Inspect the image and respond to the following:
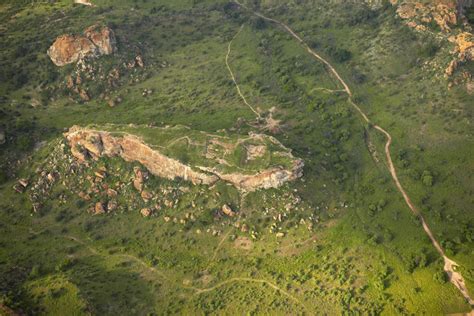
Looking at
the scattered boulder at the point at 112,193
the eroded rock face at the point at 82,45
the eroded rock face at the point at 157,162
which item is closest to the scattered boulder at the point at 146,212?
the eroded rock face at the point at 157,162

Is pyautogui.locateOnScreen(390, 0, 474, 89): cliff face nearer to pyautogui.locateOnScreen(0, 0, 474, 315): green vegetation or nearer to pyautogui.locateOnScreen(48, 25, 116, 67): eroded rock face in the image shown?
pyautogui.locateOnScreen(0, 0, 474, 315): green vegetation

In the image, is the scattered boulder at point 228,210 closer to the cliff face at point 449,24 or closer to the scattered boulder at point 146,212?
the scattered boulder at point 146,212

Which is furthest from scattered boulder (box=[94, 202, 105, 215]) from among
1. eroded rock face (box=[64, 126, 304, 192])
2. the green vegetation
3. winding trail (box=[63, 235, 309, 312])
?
eroded rock face (box=[64, 126, 304, 192])

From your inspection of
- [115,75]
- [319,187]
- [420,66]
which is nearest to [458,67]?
[420,66]

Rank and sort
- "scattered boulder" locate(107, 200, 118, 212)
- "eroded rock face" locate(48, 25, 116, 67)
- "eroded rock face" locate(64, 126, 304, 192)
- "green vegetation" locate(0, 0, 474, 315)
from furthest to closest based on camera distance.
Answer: "eroded rock face" locate(48, 25, 116, 67), "scattered boulder" locate(107, 200, 118, 212), "eroded rock face" locate(64, 126, 304, 192), "green vegetation" locate(0, 0, 474, 315)

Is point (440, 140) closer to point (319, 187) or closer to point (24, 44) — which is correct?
point (319, 187)

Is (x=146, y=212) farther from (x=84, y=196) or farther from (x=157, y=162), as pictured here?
(x=84, y=196)

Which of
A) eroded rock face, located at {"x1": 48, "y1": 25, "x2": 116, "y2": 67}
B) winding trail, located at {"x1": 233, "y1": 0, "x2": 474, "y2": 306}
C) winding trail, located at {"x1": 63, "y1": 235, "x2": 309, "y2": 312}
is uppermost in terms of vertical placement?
eroded rock face, located at {"x1": 48, "y1": 25, "x2": 116, "y2": 67}
